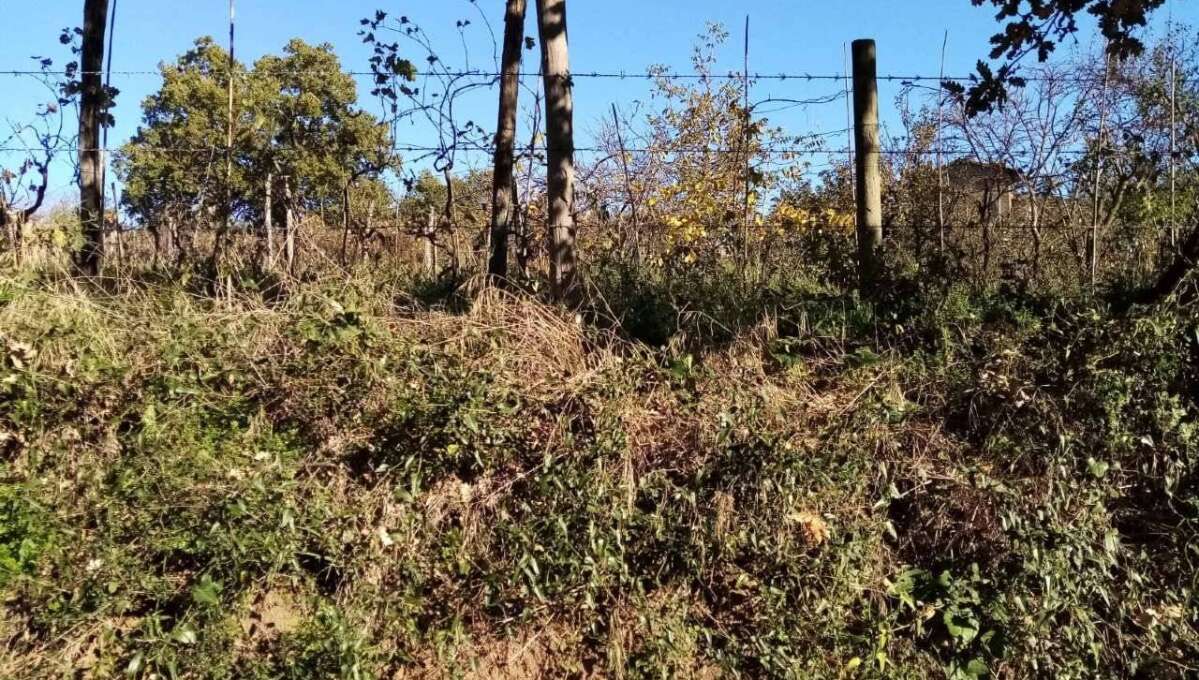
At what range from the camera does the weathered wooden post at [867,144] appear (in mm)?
5184

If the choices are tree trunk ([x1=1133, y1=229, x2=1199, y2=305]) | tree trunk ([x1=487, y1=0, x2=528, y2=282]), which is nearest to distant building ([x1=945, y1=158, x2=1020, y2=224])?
tree trunk ([x1=1133, y1=229, x2=1199, y2=305])

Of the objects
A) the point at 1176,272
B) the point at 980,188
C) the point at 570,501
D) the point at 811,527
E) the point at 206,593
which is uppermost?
the point at 980,188

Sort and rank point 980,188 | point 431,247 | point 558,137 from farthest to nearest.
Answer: point 980,188 → point 431,247 → point 558,137

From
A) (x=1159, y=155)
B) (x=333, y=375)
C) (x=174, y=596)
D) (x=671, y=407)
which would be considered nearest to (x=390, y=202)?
(x=333, y=375)

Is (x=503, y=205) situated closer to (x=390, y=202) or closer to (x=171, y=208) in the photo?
(x=390, y=202)

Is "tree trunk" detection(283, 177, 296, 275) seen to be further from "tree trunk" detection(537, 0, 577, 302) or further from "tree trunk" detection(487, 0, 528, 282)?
"tree trunk" detection(537, 0, 577, 302)

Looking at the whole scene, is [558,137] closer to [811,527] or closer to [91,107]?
[811,527]

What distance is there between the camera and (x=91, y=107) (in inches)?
226

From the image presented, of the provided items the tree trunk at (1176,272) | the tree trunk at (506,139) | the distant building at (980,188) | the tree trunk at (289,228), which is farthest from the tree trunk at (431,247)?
the tree trunk at (1176,272)

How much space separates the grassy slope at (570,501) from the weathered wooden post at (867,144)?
126cm

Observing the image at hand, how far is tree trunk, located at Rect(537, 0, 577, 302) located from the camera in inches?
193

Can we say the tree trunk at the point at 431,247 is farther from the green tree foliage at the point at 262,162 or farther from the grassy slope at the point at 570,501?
the grassy slope at the point at 570,501

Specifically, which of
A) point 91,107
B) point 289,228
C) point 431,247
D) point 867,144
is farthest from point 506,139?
point 91,107

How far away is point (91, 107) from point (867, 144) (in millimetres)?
→ 5266
